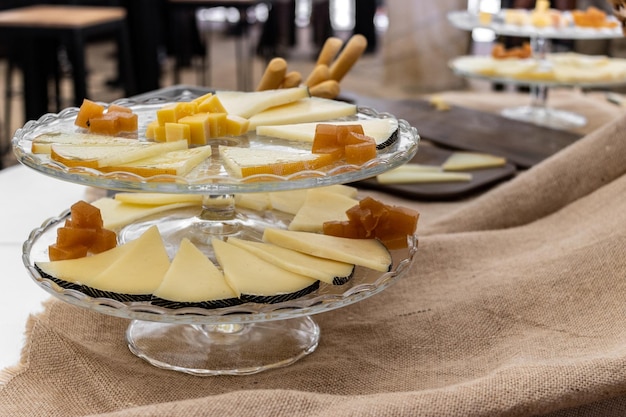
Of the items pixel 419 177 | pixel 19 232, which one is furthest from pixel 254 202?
pixel 419 177

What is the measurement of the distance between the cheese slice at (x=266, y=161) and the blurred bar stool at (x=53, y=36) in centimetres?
218

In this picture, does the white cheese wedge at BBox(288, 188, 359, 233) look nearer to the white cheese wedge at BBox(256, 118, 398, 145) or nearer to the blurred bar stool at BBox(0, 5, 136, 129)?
the white cheese wedge at BBox(256, 118, 398, 145)

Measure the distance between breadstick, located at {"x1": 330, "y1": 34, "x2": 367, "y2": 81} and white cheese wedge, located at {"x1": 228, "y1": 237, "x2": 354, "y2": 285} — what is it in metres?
0.39

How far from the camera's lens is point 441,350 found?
2.54 ft

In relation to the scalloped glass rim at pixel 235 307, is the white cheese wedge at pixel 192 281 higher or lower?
higher

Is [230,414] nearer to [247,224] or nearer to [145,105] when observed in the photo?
[247,224]

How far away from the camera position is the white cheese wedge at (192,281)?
0.67 metres

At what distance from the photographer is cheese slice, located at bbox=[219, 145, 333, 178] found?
665 millimetres

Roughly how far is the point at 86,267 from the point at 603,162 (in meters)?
0.65

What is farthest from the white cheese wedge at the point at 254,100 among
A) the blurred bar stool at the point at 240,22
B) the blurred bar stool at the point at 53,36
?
the blurred bar stool at the point at 240,22

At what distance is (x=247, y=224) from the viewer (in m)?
0.83

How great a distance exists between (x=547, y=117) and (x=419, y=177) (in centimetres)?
79

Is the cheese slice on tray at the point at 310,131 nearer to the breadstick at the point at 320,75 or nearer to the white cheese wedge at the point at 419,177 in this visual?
the breadstick at the point at 320,75

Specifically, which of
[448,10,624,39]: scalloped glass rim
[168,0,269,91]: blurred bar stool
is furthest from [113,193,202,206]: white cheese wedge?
[168,0,269,91]: blurred bar stool
